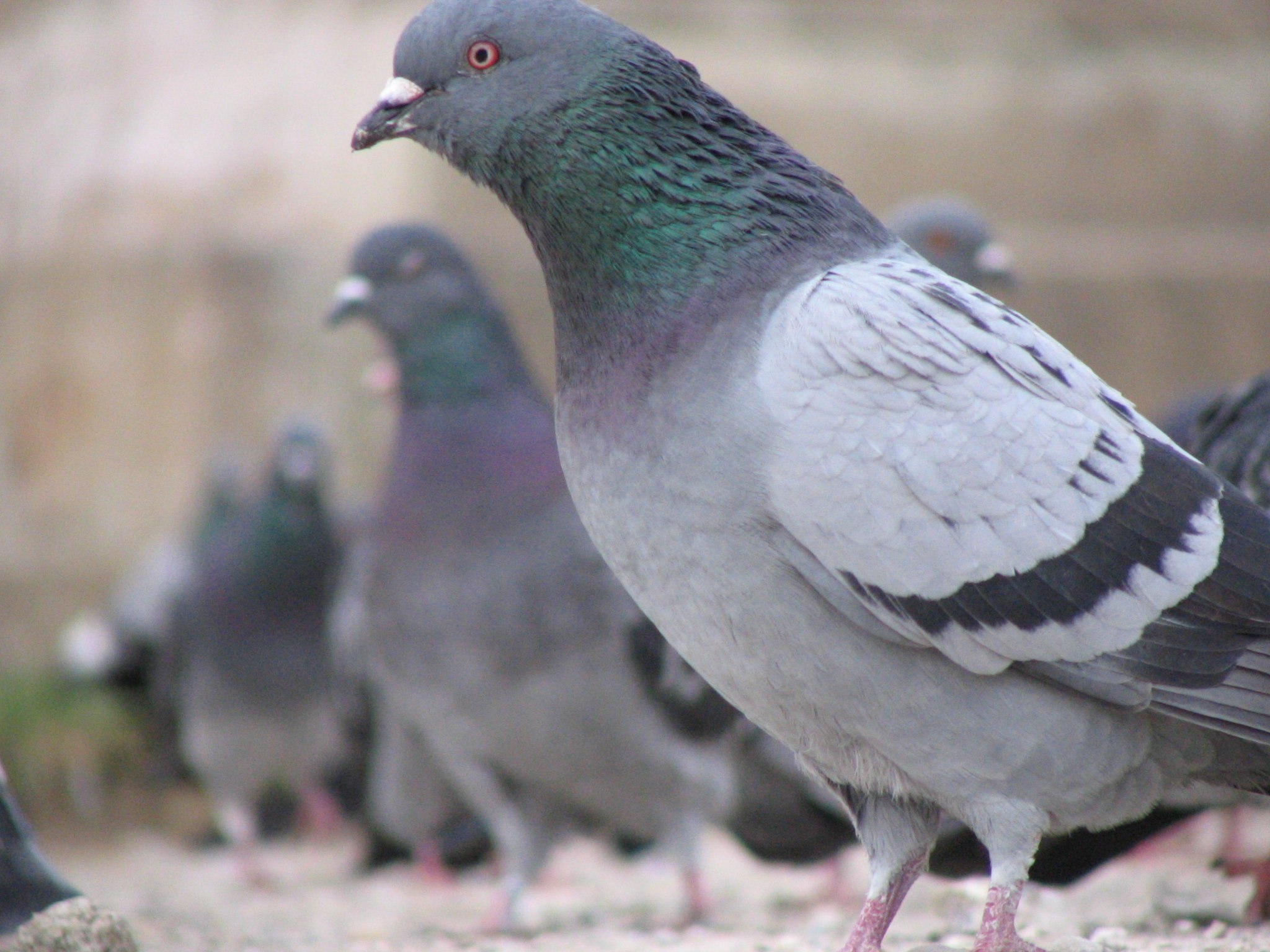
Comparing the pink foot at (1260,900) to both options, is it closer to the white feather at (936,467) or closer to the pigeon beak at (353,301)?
the white feather at (936,467)

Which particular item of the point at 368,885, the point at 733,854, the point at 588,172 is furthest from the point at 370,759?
the point at 588,172

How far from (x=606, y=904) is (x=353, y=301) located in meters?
2.81

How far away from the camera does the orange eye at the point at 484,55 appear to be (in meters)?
3.62

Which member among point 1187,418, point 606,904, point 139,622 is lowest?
point 606,904

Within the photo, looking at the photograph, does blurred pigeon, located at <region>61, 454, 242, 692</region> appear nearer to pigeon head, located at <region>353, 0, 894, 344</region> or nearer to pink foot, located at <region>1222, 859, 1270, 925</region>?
pigeon head, located at <region>353, 0, 894, 344</region>

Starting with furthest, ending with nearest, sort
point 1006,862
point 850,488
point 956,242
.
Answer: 1. point 956,242
2. point 1006,862
3. point 850,488

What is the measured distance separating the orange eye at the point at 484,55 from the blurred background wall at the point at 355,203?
6800 mm

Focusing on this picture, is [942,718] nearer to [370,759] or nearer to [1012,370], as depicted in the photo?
[1012,370]

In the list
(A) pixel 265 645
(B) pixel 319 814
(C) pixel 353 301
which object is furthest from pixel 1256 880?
(B) pixel 319 814

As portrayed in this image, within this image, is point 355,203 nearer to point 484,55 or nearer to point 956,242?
point 956,242

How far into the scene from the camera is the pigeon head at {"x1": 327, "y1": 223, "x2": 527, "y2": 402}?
6512 mm

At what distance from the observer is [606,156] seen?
3512mm

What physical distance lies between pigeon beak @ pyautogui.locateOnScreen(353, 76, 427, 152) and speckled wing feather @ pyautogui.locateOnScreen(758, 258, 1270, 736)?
986 mm

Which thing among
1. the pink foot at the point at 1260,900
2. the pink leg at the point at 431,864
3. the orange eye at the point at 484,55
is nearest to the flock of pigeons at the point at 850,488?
the orange eye at the point at 484,55
